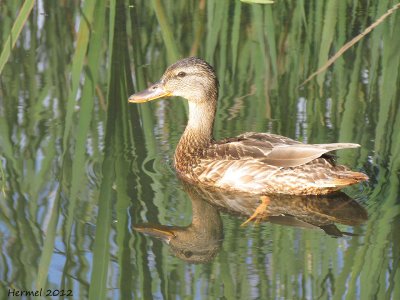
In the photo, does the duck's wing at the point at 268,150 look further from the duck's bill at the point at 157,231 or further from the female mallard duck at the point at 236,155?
the duck's bill at the point at 157,231

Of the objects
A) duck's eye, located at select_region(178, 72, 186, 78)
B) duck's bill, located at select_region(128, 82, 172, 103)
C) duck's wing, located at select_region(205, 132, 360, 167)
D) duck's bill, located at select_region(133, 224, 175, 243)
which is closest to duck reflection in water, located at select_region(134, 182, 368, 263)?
duck's bill, located at select_region(133, 224, 175, 243)

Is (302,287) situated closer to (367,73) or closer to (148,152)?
(148,152)

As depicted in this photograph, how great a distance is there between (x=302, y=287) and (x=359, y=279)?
1.02 ft

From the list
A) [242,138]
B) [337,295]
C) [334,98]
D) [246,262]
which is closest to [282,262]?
[246,262]

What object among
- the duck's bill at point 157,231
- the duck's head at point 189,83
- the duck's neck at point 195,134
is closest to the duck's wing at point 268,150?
the duck's neck at point 195,134

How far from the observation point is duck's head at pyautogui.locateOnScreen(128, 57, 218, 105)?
25.5 feet

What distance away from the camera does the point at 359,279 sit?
17.1ft

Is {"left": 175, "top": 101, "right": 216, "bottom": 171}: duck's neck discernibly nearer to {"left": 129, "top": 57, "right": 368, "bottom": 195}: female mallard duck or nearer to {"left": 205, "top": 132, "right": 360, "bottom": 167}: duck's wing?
{"left": 129, "top": 57, "right": 368, "bottom": 195}: female mallard duck

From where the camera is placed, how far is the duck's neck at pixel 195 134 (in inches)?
294

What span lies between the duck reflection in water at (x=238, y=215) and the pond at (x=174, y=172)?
0.01 m

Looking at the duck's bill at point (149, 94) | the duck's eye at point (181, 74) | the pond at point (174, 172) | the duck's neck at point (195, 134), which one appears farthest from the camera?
the duck's eye at point (181, 74)

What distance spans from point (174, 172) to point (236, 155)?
47 centimetres

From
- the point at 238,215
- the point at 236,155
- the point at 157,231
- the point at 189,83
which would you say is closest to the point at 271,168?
the point at 236,155

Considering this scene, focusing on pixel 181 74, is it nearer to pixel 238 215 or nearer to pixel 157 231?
pixel 238 215
